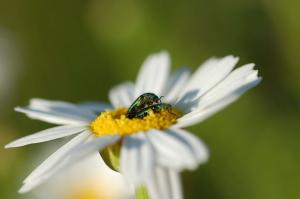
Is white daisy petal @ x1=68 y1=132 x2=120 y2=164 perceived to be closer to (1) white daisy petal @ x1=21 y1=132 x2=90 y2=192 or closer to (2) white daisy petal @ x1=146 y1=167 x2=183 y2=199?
(1) white daisy petal @ x1=21 y1=132 x2=90 y2=192

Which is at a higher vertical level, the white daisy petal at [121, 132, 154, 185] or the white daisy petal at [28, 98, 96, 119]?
the white daisy petal at [28, 98, 96, 119]

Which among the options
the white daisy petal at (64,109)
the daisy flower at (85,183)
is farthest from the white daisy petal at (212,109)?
the daisy flower at (85,183)

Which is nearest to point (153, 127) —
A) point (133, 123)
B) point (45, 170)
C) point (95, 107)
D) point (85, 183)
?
point (133, 123)

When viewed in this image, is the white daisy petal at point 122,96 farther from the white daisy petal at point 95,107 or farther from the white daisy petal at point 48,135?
the white daisy petal at point 48,135

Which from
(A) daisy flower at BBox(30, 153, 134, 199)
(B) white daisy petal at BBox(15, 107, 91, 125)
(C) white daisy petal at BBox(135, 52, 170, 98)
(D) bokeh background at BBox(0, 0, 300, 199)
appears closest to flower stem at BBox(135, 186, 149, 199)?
(B) white daisy petal at BBox(15, 107, 91, 125)

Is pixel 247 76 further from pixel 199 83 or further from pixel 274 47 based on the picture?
pixel 274 47

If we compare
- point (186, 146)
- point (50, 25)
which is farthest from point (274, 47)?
point (186, 146)

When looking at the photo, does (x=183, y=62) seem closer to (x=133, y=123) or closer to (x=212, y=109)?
(x=133, y=123)
